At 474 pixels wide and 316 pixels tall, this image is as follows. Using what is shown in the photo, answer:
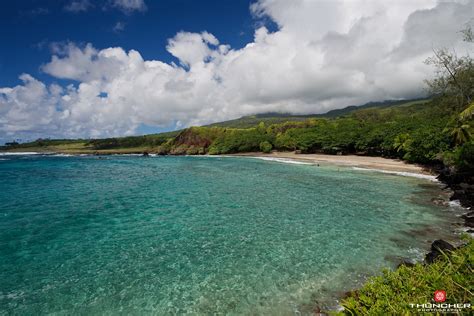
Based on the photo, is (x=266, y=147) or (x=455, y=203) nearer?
(x=455, y=203)

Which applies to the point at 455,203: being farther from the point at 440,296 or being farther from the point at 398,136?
the point at 398,136

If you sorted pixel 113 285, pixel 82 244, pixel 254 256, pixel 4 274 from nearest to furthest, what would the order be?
pixel 113 285 < pixel 4 274 < pixel 254 256 < pixel 82 244

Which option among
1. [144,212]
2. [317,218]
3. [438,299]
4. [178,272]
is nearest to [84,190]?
[144,212]

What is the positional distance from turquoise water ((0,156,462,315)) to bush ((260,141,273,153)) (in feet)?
261

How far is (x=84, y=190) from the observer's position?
3497cm

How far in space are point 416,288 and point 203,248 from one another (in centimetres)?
1151

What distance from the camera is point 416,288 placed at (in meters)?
6.84

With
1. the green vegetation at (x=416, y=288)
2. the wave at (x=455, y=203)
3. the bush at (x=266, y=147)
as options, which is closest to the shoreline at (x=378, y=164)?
the wave at (x=455, y=203)

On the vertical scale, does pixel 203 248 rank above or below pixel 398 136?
below

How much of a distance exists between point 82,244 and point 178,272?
824 centimetres

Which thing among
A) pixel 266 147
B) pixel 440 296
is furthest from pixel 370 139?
pixel 440 296

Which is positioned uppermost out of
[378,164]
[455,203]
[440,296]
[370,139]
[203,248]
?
[370,139]

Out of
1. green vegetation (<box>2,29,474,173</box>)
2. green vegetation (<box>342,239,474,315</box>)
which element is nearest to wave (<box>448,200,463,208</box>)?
green vegetation (<box>2,29,474,173</box>)

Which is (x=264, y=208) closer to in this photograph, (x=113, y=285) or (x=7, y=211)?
(x=113, y=285)
